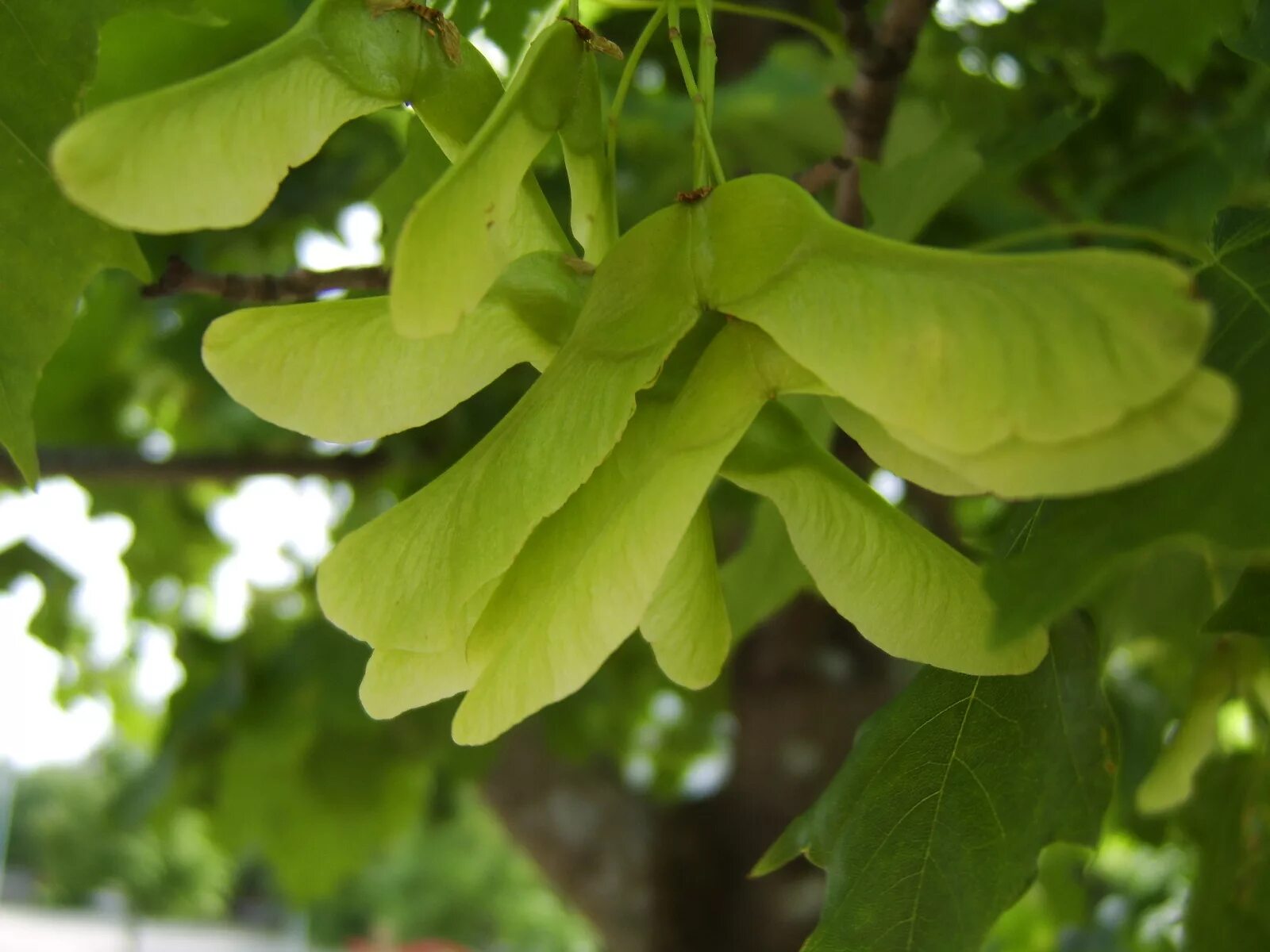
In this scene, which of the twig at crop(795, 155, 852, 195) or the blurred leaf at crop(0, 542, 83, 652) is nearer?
the twig at crop(795, 155, 852, 195)

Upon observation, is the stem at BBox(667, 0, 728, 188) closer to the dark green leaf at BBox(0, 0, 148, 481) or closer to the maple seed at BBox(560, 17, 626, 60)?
the maple seed at BBox(560, 17, 626, 60)

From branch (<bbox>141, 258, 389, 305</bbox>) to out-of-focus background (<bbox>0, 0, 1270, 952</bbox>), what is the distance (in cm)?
4

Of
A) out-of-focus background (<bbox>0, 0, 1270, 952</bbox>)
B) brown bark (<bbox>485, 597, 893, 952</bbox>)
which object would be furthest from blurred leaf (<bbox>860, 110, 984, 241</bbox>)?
brown bark (<bbox>485, 597, 893, 952</bbox>)

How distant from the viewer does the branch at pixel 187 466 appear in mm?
1324

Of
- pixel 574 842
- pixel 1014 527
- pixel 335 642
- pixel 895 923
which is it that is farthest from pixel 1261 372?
pixel 574 842

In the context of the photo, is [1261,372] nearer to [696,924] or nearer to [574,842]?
[696,924]

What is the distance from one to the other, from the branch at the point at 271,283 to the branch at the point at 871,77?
330 mm

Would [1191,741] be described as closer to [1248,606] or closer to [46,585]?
[1248,606]

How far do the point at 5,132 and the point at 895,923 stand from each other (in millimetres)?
550

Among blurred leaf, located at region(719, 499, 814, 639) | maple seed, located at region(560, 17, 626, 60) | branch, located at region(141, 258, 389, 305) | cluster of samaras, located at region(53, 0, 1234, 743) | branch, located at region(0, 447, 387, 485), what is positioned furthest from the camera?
branch, located at region(0, 447, 387, 485)

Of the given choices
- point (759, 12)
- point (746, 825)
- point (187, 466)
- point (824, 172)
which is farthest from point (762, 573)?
point (746, 825)

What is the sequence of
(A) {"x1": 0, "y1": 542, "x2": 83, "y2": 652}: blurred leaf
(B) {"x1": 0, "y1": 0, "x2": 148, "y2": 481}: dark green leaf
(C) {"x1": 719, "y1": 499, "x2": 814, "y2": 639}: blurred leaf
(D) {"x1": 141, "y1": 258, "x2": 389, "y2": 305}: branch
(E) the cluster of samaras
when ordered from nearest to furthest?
1. (E) the cluster of samaras
2. (B) {"x1": 0, "y1": 0, "x2": 148, "y2": 481}: dark green leaf
3. (D) {"x1": 141, "y1": 258, "x2": 389, "y2": 305}: branch
4. (C) {"x1": 719, "y1": 499, "x2": 814, "y2": 639}: blurred leaf
5. (A) {"x1": 0, "y1": 542, "x2": 83, "y2": 652}: blurred leaf

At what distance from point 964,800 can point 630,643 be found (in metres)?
1.64

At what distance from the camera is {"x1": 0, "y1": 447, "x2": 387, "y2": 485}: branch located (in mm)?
1324
